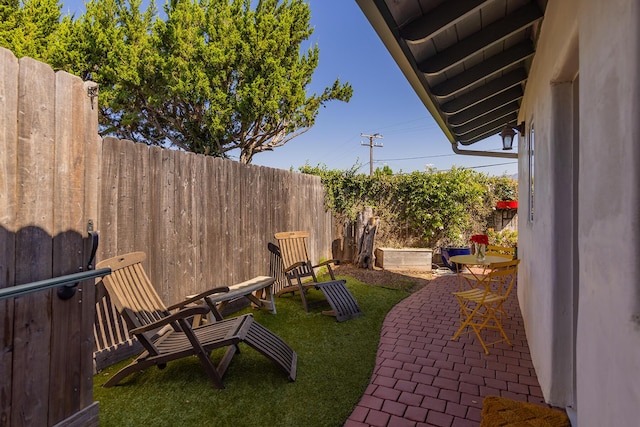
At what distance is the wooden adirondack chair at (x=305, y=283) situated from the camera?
4.20 meters

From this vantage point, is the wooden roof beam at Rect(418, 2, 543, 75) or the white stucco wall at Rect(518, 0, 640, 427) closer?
the white stucco wall at Rect(518, 0, 640, 427)

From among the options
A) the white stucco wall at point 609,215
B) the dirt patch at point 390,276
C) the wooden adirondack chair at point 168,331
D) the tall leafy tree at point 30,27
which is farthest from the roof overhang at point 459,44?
the tall leafy tree at point 30,27

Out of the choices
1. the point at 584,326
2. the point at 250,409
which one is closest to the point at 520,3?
the point at 584,326

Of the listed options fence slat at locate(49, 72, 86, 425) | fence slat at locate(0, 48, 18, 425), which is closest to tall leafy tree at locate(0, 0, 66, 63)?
fence slat at locate(49, 72, 86, 425)

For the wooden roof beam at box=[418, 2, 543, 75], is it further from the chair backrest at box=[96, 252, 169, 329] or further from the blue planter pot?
the blue planter pot

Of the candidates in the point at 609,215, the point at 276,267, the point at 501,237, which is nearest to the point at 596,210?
the point at 609,215

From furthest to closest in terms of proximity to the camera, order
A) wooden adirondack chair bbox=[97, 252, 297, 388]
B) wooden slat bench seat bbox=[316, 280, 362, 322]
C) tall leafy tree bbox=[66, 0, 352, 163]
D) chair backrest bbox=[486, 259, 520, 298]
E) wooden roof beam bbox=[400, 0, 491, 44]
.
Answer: tall leafy tree bbox=[66, 0, 352, 163] < wooden slat bench seat bbox=[316, 280, 362, 322] < chair backrest bbox=[486, 259, 520, 298] < wooden adirondack chair bbox=[97, 252, 297, 388] < wooden roof beam bbox=[400, 0, 491, 44]

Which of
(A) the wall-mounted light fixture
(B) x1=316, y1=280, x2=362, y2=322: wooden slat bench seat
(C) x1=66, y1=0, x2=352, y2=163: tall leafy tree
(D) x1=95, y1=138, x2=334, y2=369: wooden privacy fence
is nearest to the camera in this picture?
(D) x1=95, y1=138, x2=334, y2=369: wooden privacy fence

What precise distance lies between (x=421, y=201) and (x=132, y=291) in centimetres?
660

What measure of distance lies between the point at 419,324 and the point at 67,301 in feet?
11.4

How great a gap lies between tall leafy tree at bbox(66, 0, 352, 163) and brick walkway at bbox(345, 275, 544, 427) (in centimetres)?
1111

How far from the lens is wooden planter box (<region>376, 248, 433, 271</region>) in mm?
7305

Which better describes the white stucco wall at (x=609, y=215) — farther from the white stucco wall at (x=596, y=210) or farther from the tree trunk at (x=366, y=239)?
the tree trunk at (x=366, y=239)

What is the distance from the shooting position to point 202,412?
2.27 m
